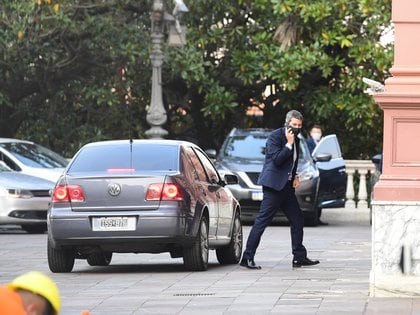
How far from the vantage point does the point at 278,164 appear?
618 inches

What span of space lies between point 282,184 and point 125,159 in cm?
168

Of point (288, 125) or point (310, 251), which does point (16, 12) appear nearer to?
point (310, 251)

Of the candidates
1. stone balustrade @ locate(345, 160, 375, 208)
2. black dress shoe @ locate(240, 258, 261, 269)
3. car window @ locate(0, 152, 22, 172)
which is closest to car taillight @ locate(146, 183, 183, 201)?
black dress shoe @ locate(240, 258, 261, 269)

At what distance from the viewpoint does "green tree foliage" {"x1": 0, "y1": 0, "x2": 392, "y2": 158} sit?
97.0ft

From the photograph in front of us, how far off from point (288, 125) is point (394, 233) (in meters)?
3.92

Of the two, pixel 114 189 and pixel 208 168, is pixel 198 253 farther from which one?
pixel 208 168

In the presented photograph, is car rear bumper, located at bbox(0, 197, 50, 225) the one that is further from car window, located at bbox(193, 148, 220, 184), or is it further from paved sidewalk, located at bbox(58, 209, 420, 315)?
car window, located at bbox(193, 148, 220, 184)

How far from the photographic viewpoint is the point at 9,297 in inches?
185

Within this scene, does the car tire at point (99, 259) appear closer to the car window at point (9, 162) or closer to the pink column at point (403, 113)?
the pink column at point (403, 113)

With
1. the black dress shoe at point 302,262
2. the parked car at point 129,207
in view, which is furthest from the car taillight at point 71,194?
the black dress shoe at point 302,262

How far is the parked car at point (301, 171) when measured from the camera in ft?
83.6

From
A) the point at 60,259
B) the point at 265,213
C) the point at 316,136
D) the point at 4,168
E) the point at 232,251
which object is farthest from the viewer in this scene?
the point at 316,136

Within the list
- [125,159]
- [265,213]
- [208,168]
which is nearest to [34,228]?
[208,168]

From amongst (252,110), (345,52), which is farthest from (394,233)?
(252,110)
